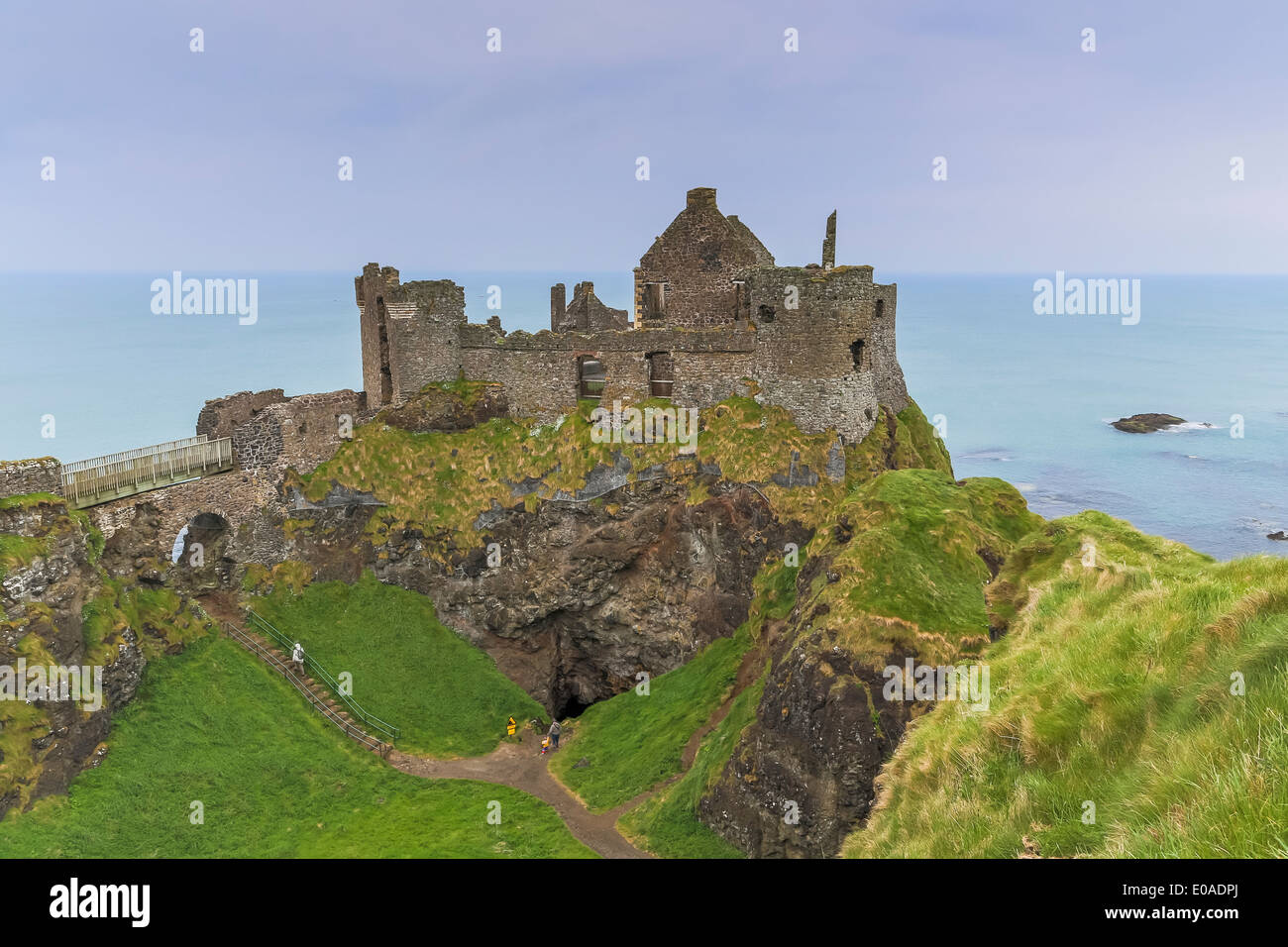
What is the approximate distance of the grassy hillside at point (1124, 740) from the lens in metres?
6.55

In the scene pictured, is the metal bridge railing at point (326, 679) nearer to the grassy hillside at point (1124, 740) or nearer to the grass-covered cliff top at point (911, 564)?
the grass-covered cliff top at point (911, 564)

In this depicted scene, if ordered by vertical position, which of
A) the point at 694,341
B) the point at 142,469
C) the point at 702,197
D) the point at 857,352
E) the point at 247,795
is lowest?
the point at 247,795

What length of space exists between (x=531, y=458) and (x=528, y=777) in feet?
46.7

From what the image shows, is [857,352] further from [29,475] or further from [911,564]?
[29,475]

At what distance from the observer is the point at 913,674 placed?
2158cm

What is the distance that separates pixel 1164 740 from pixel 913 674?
1361 centimetres

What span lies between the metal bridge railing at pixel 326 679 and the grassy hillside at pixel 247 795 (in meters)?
1.35

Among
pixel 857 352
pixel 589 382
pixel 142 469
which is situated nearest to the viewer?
pixel 142 469

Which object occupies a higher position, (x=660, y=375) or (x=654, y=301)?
(x=654, y=301)

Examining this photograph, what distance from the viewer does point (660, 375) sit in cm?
3950

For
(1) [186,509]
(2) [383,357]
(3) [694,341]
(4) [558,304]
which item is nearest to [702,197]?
(3) [694,341]

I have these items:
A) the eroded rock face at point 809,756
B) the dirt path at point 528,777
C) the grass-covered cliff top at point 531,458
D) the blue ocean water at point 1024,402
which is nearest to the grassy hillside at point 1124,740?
the eroded rock face at point 809,756
